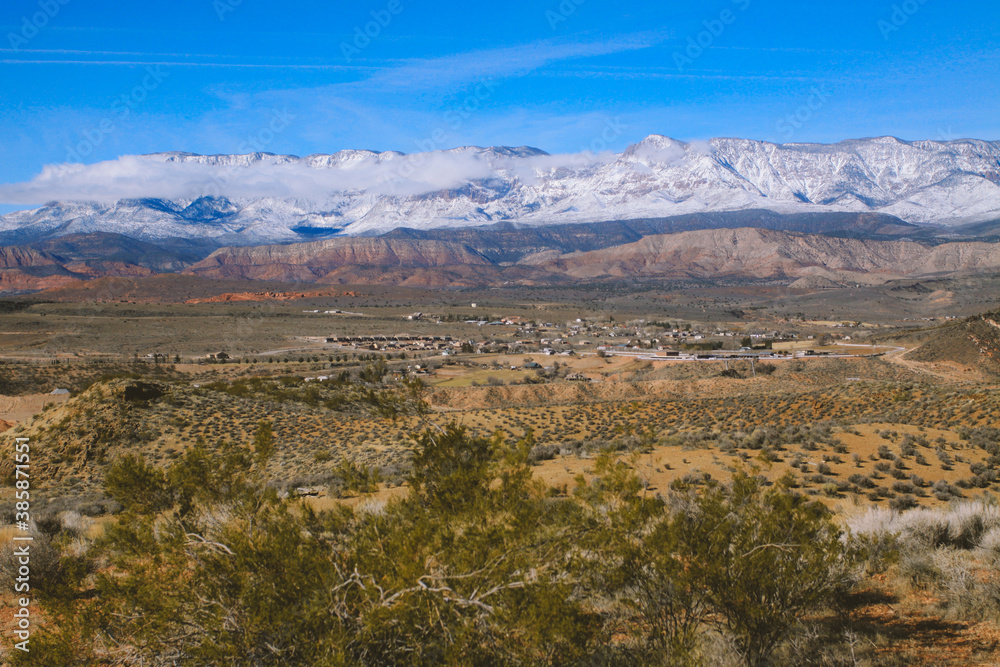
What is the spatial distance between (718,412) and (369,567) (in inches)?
1087

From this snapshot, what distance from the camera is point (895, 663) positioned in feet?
20.7

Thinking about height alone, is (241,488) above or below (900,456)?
above

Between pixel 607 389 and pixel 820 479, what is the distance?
27.4m

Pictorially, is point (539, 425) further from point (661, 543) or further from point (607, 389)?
point (661, 543)

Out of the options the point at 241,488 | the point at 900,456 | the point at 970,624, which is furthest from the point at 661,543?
the point at 900,456

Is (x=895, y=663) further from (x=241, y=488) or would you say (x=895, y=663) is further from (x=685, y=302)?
(x=685, y=302)

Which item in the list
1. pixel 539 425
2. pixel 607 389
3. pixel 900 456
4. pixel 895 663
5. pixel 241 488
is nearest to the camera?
pixel 895 663

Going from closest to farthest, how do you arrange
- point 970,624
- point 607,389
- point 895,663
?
point 895,663 < point 970,624 < point 607,389

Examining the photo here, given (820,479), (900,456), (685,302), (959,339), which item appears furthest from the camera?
(685,302)

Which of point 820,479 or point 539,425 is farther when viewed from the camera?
point 539,425

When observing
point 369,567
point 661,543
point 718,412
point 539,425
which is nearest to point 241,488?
point 369,567

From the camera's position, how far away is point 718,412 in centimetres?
3073

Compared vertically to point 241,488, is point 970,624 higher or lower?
lower

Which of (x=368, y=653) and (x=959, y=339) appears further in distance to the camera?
(x=959, y=339)
